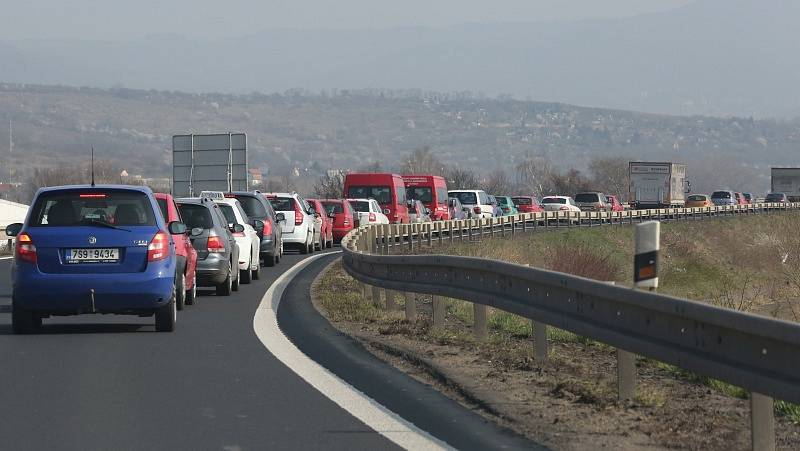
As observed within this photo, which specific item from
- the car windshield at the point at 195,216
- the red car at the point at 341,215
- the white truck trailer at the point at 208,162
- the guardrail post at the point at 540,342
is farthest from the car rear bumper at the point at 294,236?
the guardrail post at the point at 540,342

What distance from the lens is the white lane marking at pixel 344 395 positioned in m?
8.61

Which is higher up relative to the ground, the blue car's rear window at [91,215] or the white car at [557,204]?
the blue car's rear window at [91,215]

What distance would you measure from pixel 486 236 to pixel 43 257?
1698 inches

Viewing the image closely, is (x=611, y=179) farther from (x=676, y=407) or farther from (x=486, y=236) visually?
(x=676, y=407)

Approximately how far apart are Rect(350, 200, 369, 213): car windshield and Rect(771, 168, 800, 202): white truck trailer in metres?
80.0

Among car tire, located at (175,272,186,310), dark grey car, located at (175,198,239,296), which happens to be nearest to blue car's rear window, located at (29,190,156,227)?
car tire, located at (175,272,186,310)

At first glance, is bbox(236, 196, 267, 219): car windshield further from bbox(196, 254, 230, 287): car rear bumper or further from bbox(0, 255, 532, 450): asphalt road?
bbox(0, 255, 532, 450): asphalt road

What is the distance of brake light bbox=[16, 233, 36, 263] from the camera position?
15368 millimetres

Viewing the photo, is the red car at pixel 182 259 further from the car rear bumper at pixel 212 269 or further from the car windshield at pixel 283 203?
the car windshield at pixel 283 203

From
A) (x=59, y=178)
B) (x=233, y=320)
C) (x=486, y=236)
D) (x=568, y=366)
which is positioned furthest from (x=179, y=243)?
(x=59, y=178)

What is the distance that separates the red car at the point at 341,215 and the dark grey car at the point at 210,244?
24133mm

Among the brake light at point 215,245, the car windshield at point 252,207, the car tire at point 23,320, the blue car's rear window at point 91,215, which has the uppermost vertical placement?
the blue car's rear window at point 91,215

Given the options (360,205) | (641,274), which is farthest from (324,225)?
(641,274)

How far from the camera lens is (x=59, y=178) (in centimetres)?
19450
